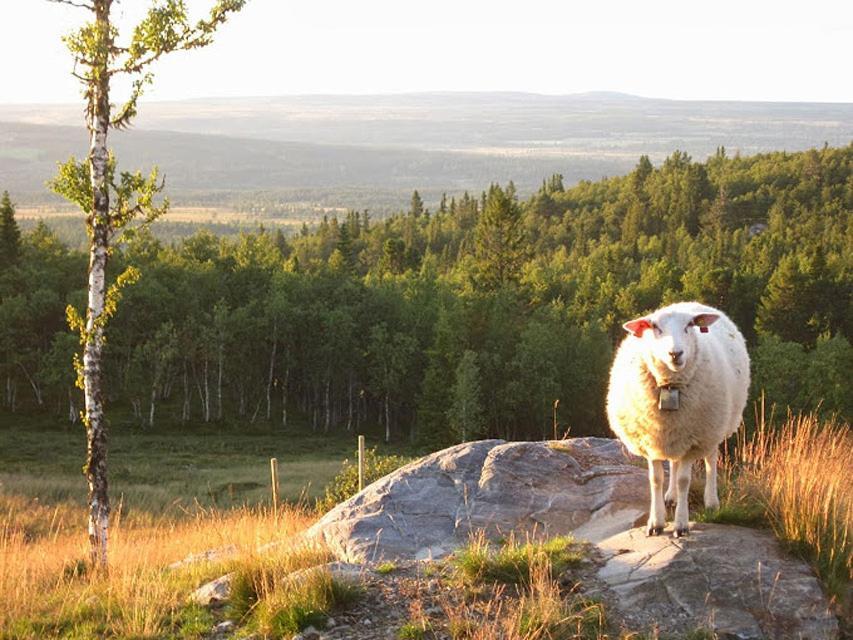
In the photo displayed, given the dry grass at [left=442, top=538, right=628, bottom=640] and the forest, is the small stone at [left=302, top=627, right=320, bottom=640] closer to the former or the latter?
the dry grass at [left=442, top=538, right=628, bottom=640]

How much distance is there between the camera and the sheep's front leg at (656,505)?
9.97m

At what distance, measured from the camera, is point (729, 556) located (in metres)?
8.96

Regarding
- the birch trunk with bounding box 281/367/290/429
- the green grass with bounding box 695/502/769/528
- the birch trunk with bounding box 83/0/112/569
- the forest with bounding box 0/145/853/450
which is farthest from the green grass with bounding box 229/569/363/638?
the birch trunk with bounding box 281/367/290/429

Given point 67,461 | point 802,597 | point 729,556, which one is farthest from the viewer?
point 67,461

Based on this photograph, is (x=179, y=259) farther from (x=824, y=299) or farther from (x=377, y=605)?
(x=377, y=605)

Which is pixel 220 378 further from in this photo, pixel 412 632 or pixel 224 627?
pixel 412 632

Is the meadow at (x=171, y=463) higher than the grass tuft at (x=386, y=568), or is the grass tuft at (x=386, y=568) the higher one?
the grass tuft at (x=386, y=568)

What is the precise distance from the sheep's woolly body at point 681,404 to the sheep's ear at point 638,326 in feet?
0.45

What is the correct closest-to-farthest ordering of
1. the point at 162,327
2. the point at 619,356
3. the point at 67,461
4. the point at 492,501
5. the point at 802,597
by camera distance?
the point at 802,597 < the point at 619,356 < the point at 492,501 < the point at 67,461 < the point at 162,327

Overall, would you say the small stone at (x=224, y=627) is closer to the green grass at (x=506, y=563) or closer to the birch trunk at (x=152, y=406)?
the green grass at (x=506, y=563)

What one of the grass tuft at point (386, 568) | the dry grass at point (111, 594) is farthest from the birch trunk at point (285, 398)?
the grass tuft at point (386, 568)

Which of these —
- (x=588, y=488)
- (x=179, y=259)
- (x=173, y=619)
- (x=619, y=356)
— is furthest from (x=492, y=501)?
(x=179, y=259)

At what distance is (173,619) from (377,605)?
2.03 metres

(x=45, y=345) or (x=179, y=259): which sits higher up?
(x=179, y=259)
